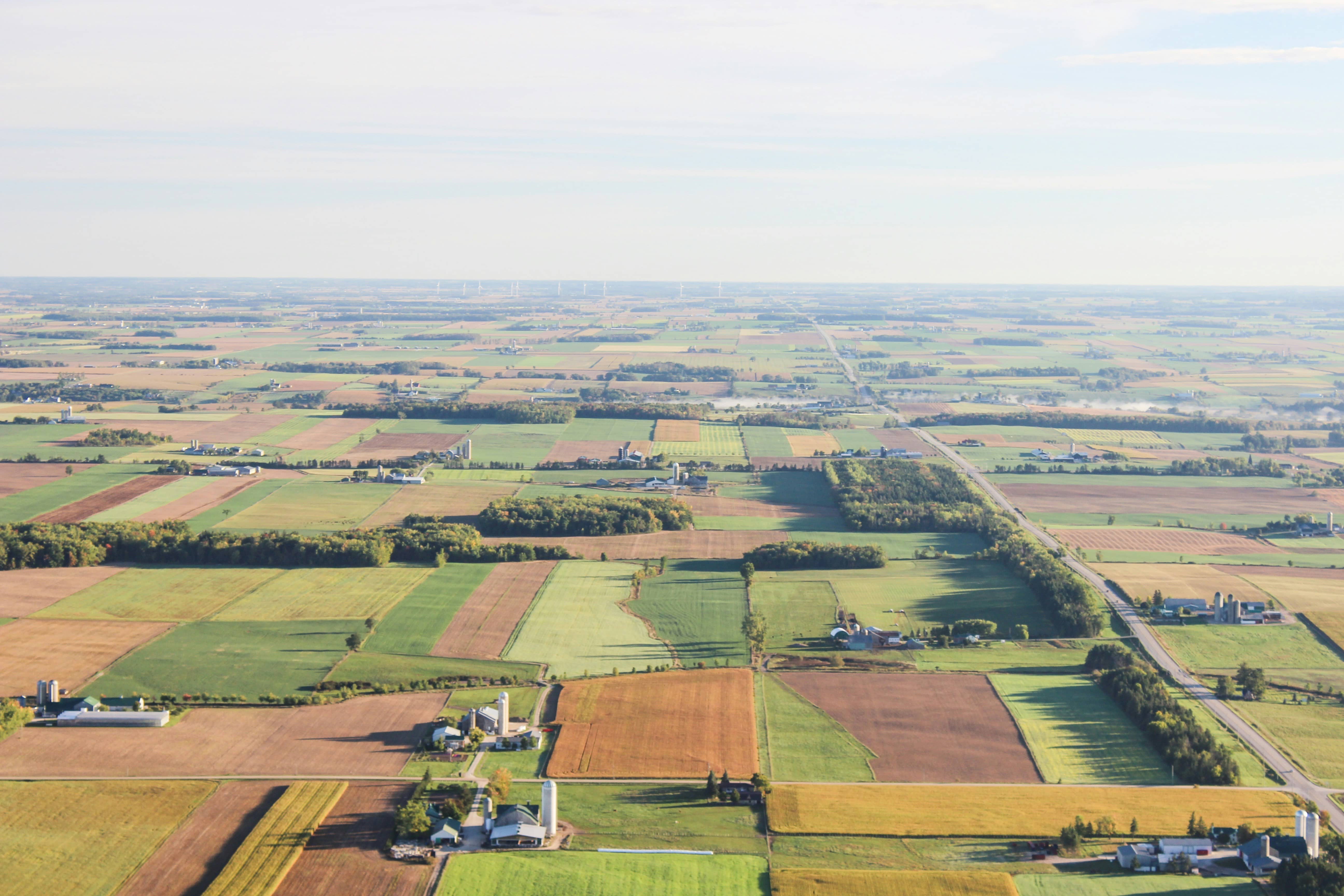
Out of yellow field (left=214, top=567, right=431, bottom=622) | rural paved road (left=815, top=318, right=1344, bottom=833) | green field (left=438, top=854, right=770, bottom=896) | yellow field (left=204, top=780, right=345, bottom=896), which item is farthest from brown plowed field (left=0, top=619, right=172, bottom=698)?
rural paved road (left=815, top=318, right=1344, bottom=833)

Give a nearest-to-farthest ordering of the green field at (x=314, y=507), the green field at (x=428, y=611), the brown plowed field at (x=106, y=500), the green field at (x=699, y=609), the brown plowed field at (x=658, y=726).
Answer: the brown plowed field at (x=658, y=726) < the green field at (x=428, y=611) < the green field at (x=699, y=609) < the brown plowed field at (x=106, y=500) < the green field at (x=314, y=507)

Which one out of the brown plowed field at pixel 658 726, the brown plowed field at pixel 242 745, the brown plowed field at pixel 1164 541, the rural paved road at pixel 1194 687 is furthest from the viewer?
the brown plowed field at pixel 1164 541

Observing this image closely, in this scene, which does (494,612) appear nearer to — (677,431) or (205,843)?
(205,843)

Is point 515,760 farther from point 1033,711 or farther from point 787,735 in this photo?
point 1033,711

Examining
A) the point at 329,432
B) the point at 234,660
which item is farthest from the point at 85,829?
the point at 329,432

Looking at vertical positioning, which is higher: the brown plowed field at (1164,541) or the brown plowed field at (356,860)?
the brown plowed field at (1164,541)

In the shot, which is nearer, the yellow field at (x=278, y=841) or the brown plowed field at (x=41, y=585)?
the yellow field at (x=278, y=841)

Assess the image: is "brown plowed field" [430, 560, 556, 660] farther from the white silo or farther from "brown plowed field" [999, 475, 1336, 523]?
"brown plowed field" [999, 475, 1336, 523]

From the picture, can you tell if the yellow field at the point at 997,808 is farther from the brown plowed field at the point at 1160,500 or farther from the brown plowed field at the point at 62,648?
the brown plowed field at the point at 1160,500

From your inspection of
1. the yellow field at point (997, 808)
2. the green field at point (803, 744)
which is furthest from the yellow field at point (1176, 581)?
the green field at point (803, 744)
